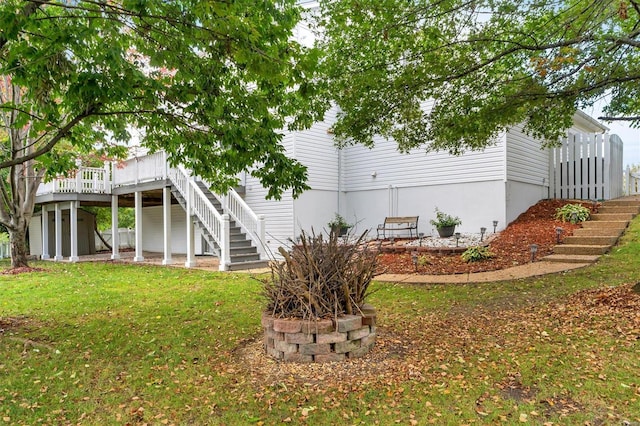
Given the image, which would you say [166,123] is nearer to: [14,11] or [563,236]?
[14,11]

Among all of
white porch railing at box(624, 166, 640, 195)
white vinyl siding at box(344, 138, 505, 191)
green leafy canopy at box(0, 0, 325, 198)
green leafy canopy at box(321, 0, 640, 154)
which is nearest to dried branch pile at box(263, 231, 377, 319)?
green leafy canopy at box(0, 0, 325, 198)

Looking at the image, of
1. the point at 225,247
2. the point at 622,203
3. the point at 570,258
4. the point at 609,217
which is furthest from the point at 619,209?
the point at 225,247

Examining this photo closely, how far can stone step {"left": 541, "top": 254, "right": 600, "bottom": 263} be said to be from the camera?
8.16 meters

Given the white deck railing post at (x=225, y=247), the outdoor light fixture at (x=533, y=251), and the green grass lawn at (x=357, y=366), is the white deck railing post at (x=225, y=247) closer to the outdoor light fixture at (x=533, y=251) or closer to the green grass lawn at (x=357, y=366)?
the green grass lawn at (x=357, y=366)

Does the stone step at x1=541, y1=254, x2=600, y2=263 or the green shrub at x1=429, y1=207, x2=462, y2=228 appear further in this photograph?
the green shrub at x1=429, y1=207, x2=462, y2=228

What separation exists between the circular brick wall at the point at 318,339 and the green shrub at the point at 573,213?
915 centimetres

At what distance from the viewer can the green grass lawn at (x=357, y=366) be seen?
3.08m

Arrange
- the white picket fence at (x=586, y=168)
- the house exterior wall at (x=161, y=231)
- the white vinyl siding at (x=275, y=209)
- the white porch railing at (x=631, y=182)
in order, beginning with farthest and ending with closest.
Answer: the house exterior wall at (x=161, y=231) < the white porch railing at (x=631, y=182) < the white vinyl siding at (x=275, y=209) < the white picket fence at (x=586, y=168)

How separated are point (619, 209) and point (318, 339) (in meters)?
11.0

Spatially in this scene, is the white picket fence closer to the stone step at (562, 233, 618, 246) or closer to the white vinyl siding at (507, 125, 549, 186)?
the white vinyl siding at (507, 125, 549, 186)

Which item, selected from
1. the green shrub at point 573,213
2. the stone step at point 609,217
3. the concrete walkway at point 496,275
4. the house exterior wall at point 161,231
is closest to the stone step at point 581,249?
the concrete walkway at point 496,275

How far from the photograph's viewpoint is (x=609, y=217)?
1073cm

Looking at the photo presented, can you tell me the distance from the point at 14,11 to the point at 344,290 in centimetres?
406

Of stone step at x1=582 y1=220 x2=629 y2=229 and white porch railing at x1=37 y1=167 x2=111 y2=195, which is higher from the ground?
white porch railing at x1=37 y1=167 x2=111 y2=195
